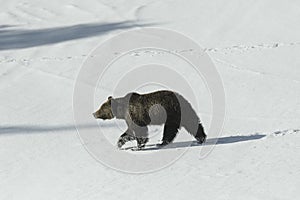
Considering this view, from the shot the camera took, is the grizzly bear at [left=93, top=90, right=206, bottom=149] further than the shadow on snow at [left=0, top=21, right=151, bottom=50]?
No

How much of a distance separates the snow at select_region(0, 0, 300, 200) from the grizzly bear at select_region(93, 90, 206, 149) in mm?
330

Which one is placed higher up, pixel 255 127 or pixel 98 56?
pixel 255 127

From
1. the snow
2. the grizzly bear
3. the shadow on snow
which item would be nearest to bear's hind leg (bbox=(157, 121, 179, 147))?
the grizzly bear

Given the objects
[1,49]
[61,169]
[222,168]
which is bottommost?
[1,49]

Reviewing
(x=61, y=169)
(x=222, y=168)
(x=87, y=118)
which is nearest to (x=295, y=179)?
(x=222, y=168)

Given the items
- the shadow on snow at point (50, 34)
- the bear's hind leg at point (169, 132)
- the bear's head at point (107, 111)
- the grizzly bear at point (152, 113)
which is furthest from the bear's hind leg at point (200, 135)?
the shadow on snow at point (50, 34)

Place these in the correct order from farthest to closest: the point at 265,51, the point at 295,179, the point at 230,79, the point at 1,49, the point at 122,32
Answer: the point at 122,32, the point at 1,49, the point at 265,51, the point at 230,79, the point at 295,179

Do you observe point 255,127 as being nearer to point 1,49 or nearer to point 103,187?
point 103,187

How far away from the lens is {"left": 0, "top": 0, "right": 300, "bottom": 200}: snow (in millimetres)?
5652

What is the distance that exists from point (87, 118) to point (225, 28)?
5.89 m

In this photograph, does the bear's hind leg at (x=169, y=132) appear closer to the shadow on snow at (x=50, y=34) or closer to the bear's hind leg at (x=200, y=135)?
the bear's hind leg at (x=200, y=135)

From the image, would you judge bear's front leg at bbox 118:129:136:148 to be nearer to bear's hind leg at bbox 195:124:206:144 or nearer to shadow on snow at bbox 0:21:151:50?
bear's hind leg at bbox 195:124:206:144

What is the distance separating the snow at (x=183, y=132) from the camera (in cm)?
565

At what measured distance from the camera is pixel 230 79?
31.2ft
